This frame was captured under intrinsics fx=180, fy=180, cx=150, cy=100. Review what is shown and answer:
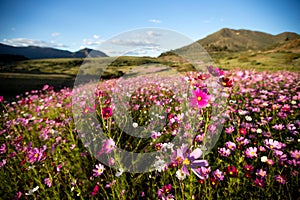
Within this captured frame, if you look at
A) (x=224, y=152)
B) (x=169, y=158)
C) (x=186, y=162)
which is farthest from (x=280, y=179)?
(x=186, y=162)

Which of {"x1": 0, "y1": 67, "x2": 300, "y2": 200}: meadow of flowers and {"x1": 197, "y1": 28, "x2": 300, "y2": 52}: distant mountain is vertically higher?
{"x1": 197, "y1": 28, "x2": 300, "y2": 52}: distant mountain

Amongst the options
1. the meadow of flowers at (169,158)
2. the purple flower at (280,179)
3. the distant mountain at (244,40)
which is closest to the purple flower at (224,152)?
the meadow of flowers at (169,158)

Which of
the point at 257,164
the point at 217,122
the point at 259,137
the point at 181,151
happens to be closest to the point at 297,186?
the point at 257,164

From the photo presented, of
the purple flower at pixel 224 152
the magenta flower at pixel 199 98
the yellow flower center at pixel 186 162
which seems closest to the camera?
the yellow flower center at pixel 186 162

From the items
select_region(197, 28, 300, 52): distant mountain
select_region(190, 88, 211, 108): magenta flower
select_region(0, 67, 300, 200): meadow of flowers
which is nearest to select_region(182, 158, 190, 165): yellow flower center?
select_region(0, 67, 300, 200): meadow of flowers

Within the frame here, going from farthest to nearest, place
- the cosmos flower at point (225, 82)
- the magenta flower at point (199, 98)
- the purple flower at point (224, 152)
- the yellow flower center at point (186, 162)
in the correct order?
the purple flower at point (224, 152), the cosmos flower at point (225, 82), the magenta flower at point (199, 98), the yellow flower center at point (186, 162)

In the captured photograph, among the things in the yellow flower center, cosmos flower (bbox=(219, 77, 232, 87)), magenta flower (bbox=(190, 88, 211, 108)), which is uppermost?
cosmos flower (bbox=(219, 77, 232, 87))

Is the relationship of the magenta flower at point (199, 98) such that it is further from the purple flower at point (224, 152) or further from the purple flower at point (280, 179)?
the purple flower at point (280, 179)

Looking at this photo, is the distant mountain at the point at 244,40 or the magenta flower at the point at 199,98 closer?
the magenta flower at the point at 199,98

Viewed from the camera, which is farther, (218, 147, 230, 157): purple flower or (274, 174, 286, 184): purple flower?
(218, 147, 230, 157): purple flower

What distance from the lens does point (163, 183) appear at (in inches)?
63.0

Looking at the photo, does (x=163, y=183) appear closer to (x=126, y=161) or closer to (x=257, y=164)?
(x=126, y=161)

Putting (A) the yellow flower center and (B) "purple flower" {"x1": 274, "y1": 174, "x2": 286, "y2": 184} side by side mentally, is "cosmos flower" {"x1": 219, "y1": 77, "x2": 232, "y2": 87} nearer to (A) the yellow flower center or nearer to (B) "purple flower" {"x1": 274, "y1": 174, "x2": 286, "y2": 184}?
(A) the yellow flower center

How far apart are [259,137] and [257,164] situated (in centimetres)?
56
